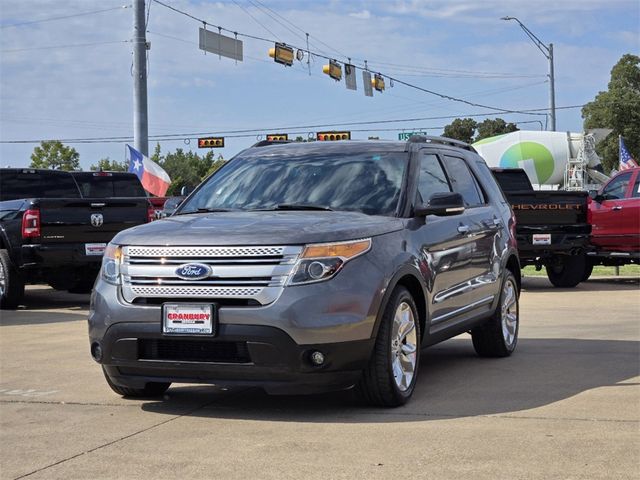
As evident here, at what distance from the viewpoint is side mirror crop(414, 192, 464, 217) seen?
23.8 ft

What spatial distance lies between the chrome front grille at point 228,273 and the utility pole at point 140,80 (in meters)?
20.0

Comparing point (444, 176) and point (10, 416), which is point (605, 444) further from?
point (10, 416)

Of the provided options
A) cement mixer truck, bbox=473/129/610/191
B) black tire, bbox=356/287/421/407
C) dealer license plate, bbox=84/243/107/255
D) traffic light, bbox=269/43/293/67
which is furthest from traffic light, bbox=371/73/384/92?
black tire, bbox=356/287/421/407

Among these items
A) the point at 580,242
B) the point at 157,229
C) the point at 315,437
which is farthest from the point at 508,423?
the point at 580,242

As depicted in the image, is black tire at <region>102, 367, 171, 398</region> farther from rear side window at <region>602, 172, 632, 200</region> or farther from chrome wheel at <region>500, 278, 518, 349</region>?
rear side window at <region>602, 172, 632, 200</region>

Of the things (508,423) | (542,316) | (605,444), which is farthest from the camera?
(542,316)

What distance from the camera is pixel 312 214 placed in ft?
22.8

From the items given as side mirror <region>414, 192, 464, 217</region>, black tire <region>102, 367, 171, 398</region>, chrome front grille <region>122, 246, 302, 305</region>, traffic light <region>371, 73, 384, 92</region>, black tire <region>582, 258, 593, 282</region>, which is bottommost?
black tire <region>582, 258, 593, 282</region>

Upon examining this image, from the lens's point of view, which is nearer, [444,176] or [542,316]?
[444,176]

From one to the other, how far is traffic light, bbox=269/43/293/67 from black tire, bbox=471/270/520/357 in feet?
80.5

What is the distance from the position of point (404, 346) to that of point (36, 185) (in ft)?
39.0

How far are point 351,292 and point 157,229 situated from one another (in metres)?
1.39

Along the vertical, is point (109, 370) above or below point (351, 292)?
below

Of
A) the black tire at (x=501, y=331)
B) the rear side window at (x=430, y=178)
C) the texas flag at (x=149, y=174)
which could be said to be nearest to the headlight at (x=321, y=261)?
the rear side window at (x=430, y=178)
